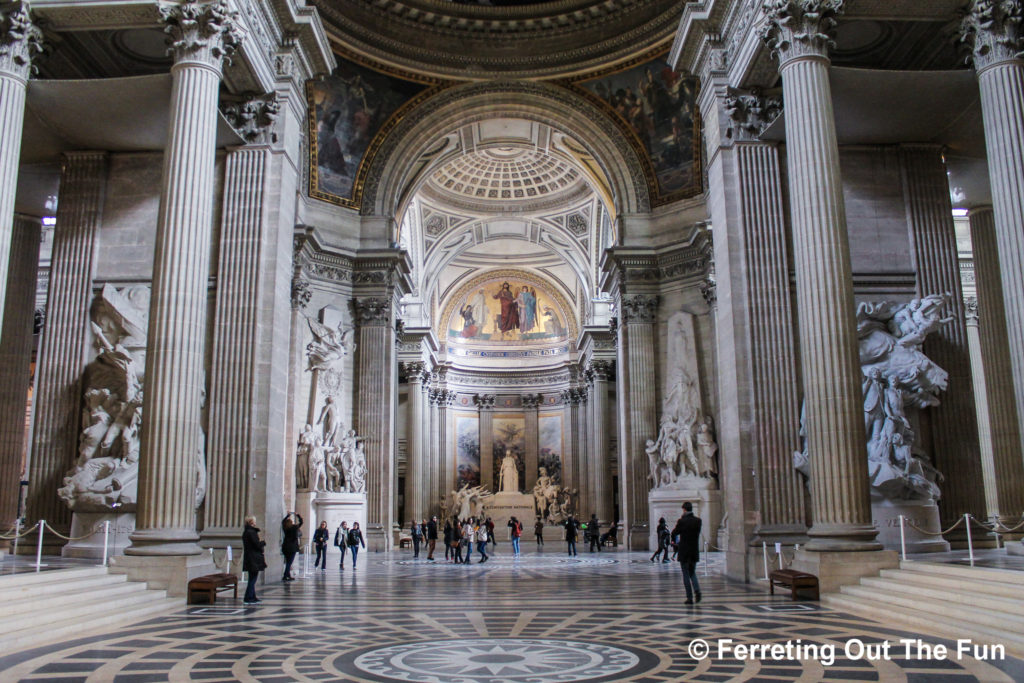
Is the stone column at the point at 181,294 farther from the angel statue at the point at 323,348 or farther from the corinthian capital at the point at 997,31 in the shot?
the angel statue at the point at 323,348

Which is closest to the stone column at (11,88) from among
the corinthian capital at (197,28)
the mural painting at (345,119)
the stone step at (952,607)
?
the corinthian capital at (197,28)

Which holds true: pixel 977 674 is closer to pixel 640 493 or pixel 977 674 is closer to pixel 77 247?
pixel 77 247

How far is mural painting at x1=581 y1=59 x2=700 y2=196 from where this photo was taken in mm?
27750

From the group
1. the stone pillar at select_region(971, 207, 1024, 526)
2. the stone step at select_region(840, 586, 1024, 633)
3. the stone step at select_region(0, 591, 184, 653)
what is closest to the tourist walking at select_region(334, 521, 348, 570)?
the stone step at select_region(0, 591, 184, 653)

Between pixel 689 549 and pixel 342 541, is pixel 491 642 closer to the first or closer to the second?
pixel 689 549

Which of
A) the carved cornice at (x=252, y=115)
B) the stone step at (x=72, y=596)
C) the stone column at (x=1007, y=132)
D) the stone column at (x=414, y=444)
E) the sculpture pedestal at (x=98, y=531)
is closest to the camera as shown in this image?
the stone step at (x=72, y=596)

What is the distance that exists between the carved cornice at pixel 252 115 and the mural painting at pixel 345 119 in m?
12.4

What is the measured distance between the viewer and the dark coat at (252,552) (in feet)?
37.3

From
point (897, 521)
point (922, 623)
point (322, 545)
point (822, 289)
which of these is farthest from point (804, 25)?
point (322, 545)

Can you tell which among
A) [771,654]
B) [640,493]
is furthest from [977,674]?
[640,493]

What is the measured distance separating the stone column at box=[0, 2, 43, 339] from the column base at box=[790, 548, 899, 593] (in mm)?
11709

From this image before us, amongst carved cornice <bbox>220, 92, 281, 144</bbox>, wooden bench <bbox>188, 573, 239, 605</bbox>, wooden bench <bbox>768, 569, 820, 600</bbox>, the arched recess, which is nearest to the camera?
wooden bench <bbox>768, 569, 820, 600</bbox>

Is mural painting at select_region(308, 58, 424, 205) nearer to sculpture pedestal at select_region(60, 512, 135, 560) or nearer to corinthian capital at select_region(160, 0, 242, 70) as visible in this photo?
corinthian capital at select_region(160, 0, 242, 70)

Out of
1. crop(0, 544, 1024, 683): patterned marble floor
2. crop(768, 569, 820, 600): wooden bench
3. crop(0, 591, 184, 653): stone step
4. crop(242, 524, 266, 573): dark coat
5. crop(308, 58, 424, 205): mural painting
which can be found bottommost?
crop(0, 544, 1024, 683): patterned marble floor
